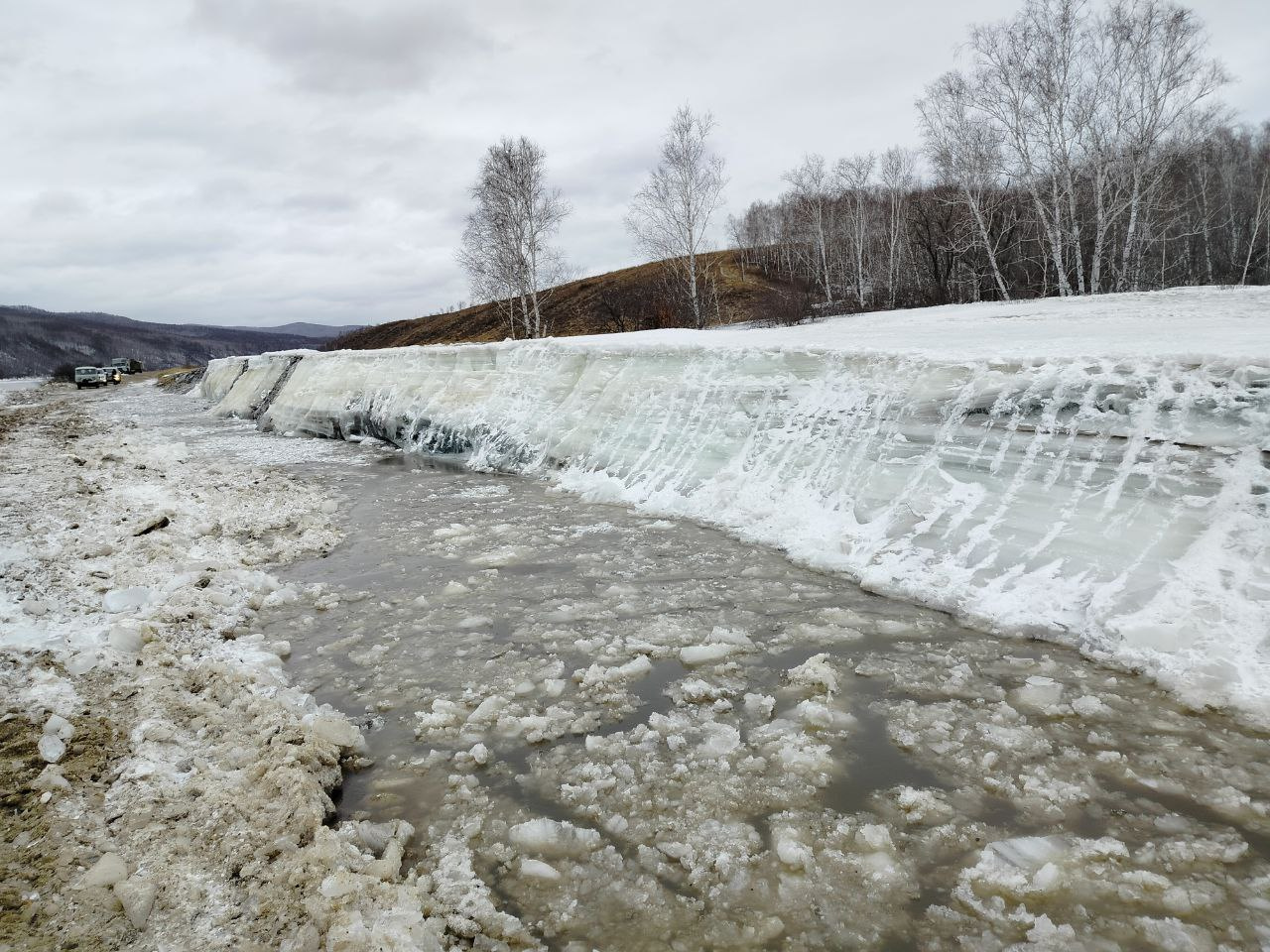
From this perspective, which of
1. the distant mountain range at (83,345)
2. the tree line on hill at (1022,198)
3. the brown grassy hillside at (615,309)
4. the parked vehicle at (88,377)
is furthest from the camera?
the distant mountain range at (83,345)

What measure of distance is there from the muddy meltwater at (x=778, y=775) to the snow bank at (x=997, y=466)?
1.34 ft

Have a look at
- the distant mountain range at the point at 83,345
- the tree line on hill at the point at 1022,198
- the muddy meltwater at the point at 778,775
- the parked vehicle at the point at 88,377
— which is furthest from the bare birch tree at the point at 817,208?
the distant mountain range at the point at 83,345

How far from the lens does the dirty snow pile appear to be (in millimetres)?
1761

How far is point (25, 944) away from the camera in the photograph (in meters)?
1.61

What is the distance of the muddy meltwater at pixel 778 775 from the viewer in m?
1.84

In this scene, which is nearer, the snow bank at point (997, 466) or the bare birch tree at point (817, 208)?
the snow bank at point (997, 466)

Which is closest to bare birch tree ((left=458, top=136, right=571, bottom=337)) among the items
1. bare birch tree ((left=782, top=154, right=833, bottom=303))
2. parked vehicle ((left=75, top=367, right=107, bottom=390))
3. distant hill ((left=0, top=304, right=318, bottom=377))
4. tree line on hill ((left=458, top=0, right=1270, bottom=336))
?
tree line on hill ((left=458, top=0, right=1270, bottom=336))

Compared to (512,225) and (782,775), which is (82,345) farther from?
(782,775)

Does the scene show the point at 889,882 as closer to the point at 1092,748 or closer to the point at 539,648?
the point at 1092,748

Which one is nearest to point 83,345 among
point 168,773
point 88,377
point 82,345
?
point 82,345

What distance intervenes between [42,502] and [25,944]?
670 centimetres

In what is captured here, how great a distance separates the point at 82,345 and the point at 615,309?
525 ft

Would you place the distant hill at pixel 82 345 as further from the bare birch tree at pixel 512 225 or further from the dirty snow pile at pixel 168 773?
the dirty snow pile at pixel 168 773

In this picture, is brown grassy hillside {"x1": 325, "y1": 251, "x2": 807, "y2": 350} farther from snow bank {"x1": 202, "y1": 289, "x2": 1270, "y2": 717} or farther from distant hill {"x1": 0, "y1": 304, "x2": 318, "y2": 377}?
distant hill {"x1": 0, "y1": 304, "x2": 318, "y2": 377}
